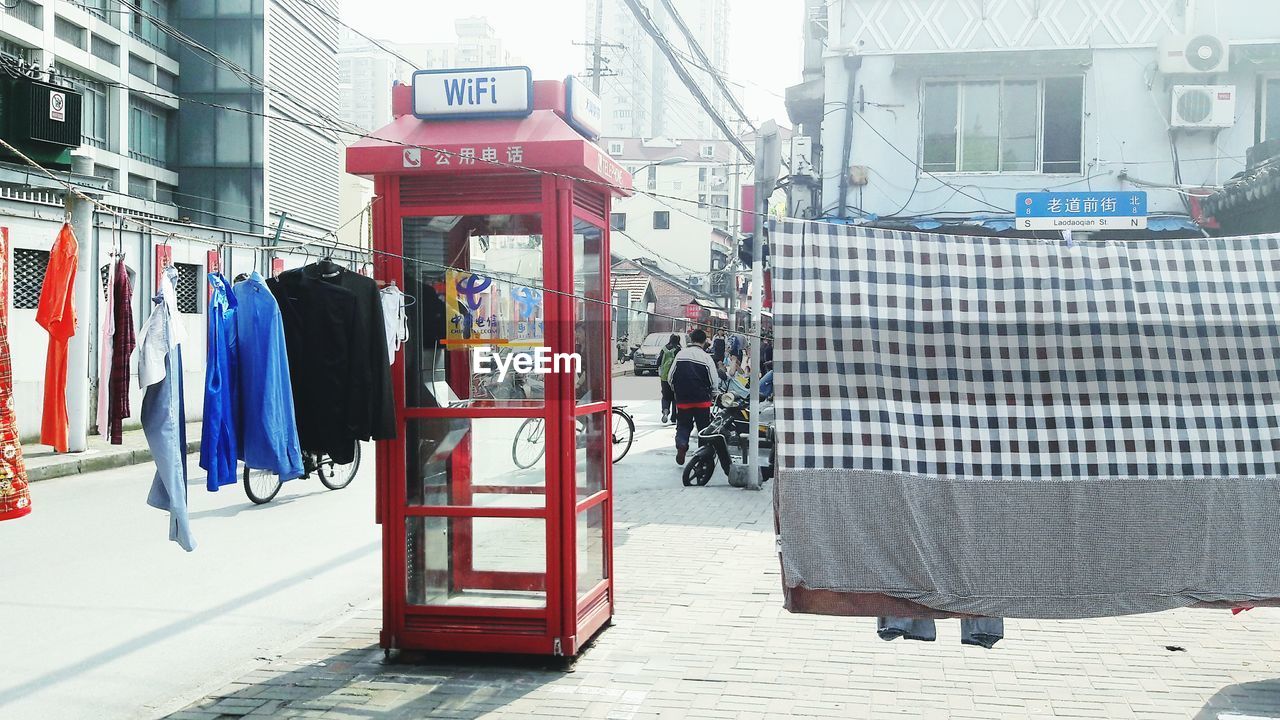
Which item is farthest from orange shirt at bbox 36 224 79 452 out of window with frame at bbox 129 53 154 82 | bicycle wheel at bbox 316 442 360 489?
window with frame at bbox 129 53 154 82

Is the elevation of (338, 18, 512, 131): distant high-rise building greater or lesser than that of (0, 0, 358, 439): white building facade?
greater

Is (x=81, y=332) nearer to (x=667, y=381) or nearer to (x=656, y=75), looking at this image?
(x=667, y=381)

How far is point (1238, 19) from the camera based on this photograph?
647 inches

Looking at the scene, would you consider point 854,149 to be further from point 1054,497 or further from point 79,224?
point 1054,497

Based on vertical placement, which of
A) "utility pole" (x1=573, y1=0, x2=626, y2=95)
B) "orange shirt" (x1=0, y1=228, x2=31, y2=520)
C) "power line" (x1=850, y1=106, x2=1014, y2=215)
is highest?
"utility pole" (x1=573, y1=0, x2=626, y2=95)

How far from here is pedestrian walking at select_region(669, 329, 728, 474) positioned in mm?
13703

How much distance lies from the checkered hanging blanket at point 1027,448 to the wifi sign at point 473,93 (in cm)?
229

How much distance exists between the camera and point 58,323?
4504mm

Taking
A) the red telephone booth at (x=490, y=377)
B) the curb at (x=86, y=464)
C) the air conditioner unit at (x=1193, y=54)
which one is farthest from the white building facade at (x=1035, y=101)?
the red telephone booth at (x=490, y=377)

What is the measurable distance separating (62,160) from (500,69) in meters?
2.77

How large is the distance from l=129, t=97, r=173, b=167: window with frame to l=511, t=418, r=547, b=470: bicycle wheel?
23.1 metres

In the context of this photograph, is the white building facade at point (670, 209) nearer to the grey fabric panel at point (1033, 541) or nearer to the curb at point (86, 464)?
the curb at point (86, 464)

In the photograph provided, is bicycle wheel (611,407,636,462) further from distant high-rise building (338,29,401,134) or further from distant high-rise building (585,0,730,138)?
distant high-rise building (585,0,730,138)

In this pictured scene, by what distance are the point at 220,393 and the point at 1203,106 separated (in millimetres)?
15496
